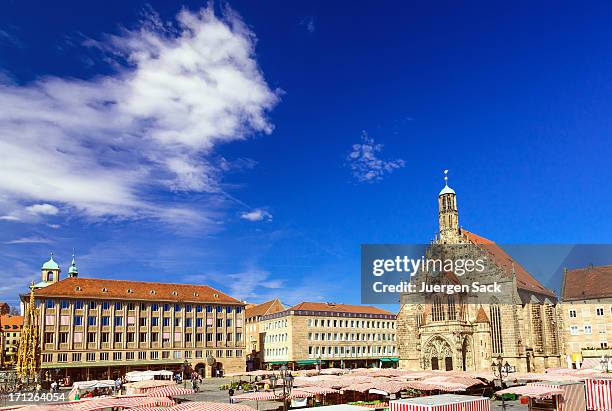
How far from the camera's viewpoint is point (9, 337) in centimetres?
13612

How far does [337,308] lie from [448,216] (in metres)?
26.1

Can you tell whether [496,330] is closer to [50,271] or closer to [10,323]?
[50,271]

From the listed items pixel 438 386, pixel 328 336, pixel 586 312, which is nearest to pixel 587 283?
pixel 586 312

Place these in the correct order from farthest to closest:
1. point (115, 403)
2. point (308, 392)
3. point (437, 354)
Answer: point (437, 354) < point (308, 392) < point (115, 403)

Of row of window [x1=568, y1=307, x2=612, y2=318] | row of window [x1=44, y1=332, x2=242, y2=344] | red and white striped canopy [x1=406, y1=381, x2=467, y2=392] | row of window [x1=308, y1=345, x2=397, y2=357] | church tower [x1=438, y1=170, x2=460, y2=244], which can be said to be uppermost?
church tower [x1=438, y1=170, x2=460, y2=244]

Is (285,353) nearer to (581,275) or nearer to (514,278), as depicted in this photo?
(514,278)

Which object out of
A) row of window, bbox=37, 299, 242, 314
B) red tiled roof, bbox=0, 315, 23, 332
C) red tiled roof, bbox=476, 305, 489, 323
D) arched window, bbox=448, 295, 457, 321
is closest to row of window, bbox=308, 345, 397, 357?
row of window, bbox=37, 299, 242, 314

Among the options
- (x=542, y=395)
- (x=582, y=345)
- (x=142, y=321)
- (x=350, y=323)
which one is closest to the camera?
(x=542, y=395)

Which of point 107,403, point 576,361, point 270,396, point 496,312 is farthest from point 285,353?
point 107,403

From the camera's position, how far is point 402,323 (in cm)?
8394

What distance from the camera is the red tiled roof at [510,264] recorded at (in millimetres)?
79812

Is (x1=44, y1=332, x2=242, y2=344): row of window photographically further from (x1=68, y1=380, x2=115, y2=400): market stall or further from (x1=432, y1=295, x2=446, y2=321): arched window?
(x1=432, y1=295, x2=446, y2=321): arched window

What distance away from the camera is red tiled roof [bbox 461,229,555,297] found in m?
79.8

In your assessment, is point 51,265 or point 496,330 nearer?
point 496,330
